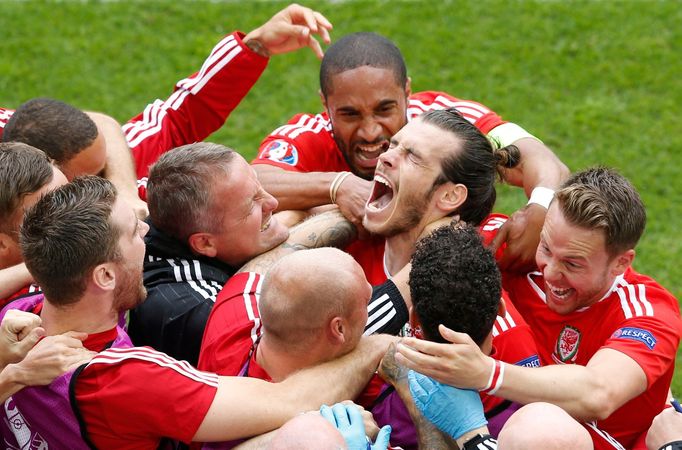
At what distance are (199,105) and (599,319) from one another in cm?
314

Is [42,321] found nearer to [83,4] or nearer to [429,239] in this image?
[429,239]

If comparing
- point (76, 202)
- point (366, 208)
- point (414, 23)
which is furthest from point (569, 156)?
point (76, 202)

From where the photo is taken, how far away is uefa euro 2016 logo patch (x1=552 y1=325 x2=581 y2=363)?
536 centimetres

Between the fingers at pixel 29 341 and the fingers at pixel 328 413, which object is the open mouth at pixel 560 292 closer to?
the fingers at pixel 328 413

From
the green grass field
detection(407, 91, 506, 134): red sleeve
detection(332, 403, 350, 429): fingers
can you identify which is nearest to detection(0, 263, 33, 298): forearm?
detection(332, 403, 350, 429): fingers

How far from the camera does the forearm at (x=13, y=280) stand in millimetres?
5309

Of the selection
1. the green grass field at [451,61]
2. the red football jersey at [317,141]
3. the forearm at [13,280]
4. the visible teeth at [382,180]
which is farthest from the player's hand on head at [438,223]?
the green grass field at [451,61]

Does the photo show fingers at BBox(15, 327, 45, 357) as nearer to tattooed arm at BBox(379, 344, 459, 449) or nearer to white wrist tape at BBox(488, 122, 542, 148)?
tattooed arm at BBox(379, 344, 459, 449)

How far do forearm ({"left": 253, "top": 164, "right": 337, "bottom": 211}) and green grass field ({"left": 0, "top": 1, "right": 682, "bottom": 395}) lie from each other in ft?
13.5

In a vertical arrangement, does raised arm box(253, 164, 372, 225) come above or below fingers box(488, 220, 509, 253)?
above

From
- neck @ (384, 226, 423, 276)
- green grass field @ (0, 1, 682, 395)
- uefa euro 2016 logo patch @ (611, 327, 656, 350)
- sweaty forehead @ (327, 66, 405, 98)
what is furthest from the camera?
green grass field @ (0, 1, 682, 395)

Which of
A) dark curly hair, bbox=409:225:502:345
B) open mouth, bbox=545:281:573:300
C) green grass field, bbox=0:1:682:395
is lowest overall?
green grass field, bbox=0:1:682:395

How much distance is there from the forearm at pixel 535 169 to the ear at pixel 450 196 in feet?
1.72

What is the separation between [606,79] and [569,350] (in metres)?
6.21
